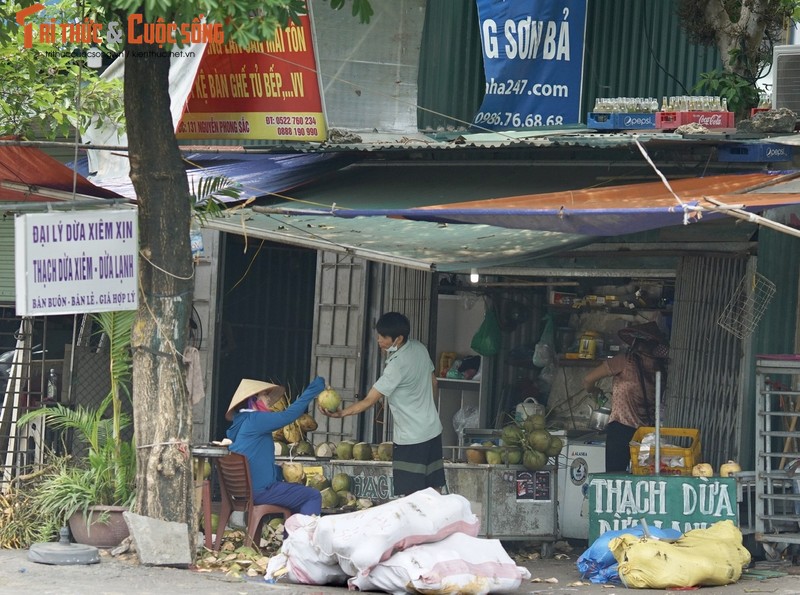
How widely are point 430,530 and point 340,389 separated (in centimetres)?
472

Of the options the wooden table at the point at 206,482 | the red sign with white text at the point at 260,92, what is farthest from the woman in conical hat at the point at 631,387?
the wooden table at the point at 206,482

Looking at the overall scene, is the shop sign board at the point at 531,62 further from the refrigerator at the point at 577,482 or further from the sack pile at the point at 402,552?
the sack pile at the point at 402,552

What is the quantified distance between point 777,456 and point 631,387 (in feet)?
4.82

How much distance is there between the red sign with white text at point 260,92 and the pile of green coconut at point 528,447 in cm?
281

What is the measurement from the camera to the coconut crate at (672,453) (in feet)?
31.2

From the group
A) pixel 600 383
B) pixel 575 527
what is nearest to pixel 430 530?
pixel 575 527

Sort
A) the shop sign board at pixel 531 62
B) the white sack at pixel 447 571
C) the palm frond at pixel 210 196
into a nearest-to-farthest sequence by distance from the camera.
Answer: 1. the white sack at pixel 447 571
2. the palm frond at pixel 210 196
3. the shop sign board at pixel 531 62

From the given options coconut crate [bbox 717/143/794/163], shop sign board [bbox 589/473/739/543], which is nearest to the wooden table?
shop sign board [bbox 589/473/739/543]

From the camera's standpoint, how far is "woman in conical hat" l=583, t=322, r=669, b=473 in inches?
397

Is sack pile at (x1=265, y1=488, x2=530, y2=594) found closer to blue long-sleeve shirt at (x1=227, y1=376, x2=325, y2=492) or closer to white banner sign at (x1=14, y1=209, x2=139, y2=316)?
blue long-sleeve shirt at (x1=227, y1=376, x2=325, y2=492)

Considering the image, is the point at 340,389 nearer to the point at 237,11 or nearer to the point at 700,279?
the point at 700,279

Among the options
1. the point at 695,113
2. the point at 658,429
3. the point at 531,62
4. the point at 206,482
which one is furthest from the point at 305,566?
the point at 531,62

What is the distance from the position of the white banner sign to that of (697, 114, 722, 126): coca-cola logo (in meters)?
4.13

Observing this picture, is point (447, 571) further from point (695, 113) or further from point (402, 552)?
point (695, 113)
